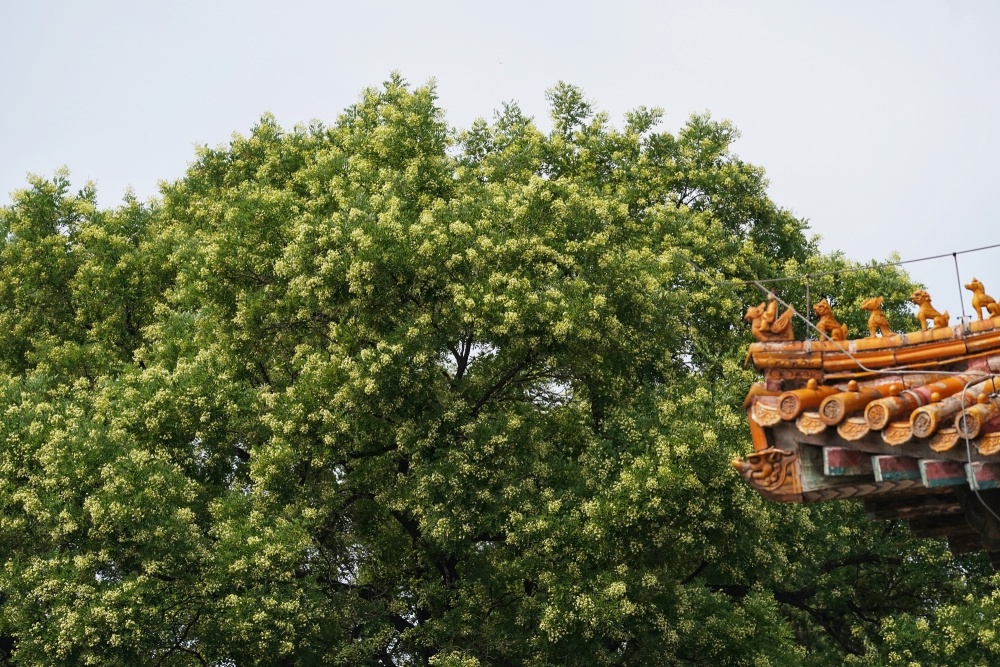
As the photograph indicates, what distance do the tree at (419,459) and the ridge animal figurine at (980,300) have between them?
9.83 meters

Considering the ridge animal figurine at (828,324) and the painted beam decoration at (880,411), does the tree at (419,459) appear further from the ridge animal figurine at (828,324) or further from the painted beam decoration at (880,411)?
the painted beam decoration at (880,411)

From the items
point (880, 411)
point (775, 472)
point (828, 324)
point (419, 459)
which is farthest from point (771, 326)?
point (419, 459)

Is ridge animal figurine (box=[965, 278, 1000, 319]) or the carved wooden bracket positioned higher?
ridge animal figurine (box=[965, 278, 1000, 319])

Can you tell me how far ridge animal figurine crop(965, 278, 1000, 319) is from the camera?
1244cm

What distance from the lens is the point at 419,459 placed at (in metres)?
23.6

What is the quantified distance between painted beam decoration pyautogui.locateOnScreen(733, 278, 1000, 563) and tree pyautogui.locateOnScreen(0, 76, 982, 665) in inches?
373

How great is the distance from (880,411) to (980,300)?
1.61 meters

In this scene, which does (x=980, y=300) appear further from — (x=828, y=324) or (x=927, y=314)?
(x=828, y=324)

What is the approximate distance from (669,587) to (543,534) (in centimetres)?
220

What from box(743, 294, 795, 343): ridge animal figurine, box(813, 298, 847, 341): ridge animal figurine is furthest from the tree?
box(743, 294, 795, 343): ridge animal figurine

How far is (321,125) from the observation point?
33.3 meters

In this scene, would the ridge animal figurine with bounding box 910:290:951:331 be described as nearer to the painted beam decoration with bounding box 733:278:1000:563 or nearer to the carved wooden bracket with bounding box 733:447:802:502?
the painted beam decoration with bounding box 733:278:1000:563

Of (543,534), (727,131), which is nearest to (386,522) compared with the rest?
(543,534)

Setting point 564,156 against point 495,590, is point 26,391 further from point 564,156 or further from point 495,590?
point 564,156
